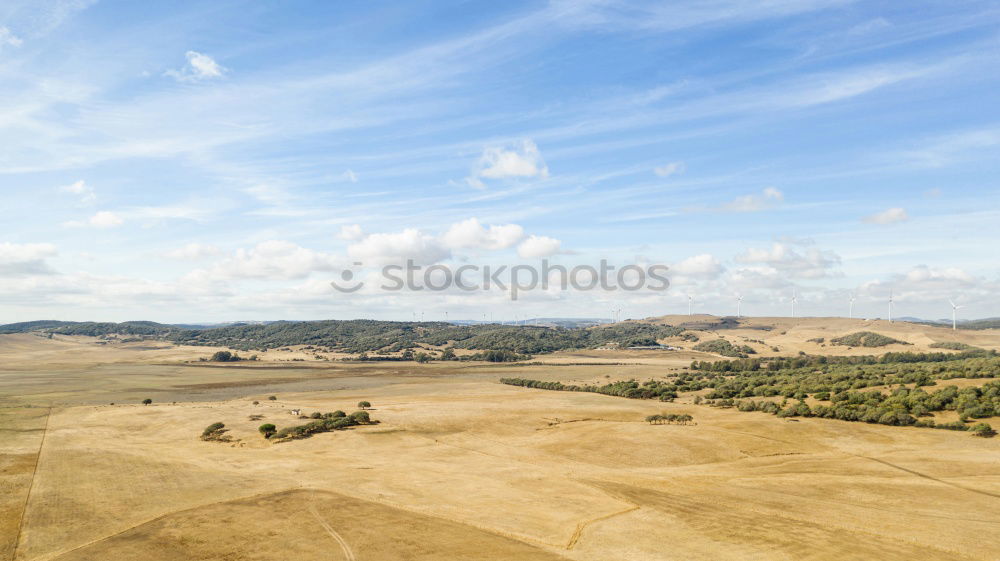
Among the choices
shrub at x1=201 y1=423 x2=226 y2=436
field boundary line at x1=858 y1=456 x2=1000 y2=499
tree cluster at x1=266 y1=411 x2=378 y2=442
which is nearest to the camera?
field boundary line at x1=858 y1=456 x2=1000 y2=499

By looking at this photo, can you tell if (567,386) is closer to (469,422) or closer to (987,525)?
(469,422)

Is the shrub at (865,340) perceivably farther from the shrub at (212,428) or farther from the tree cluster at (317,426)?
the shrub at (212,428)

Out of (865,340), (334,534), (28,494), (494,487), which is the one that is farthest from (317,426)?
(865,340)

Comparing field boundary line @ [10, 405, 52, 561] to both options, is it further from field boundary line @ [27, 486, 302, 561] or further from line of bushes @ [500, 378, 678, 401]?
line of bushes @ [500, 378, 678, 401]

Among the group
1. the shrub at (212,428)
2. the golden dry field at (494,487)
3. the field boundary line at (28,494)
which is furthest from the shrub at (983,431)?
the shrub at (212,428)

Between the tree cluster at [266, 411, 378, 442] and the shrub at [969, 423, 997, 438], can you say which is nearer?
the shrub at [969, 423, 997, 438]

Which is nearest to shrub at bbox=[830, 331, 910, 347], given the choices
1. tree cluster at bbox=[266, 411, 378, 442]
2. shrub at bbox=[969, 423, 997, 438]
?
shrub at bbox=[969, 423, 997, 438]

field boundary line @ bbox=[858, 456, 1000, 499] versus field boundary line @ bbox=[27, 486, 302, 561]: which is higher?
field boundary line @ bbox=[27, 486, 302, 561]

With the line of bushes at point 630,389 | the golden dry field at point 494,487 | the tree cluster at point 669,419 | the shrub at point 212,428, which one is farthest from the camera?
the line of bushes at point 630,389
